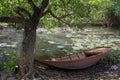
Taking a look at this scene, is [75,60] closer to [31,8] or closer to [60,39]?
[31,8]

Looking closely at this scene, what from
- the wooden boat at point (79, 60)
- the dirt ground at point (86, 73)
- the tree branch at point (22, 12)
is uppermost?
the tree branch at point (22, 12)

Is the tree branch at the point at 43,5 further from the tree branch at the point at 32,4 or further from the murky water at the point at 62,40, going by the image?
the murky water at the point at 62,40

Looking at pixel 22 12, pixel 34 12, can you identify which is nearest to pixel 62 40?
pixel 34 12

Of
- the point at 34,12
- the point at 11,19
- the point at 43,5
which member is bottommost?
the point at 11,19

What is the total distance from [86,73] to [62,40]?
6.40 m

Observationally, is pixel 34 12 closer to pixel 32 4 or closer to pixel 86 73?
pixel 32 4

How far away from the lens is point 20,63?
27.3ft

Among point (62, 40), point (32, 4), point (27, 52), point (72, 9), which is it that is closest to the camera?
point (32, 4)

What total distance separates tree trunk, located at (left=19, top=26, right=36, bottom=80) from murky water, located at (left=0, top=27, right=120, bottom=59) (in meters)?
3.14

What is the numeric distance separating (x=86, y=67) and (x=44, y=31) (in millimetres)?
9046

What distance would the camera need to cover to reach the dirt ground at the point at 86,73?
894cm

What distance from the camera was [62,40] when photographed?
52.3 feet

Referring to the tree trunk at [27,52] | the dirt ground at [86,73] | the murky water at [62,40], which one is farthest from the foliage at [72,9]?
the murky water at [62,40]

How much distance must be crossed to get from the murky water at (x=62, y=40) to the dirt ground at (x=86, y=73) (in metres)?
2.09
